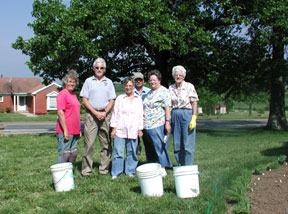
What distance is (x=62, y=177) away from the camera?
207 inches

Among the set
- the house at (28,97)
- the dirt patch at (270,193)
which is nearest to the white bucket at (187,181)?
the dirt patch at (270,193)

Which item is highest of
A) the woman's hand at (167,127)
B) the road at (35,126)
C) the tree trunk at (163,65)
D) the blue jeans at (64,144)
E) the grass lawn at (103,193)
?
the tree trunk at (163,65)

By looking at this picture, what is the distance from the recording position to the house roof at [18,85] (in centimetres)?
4475

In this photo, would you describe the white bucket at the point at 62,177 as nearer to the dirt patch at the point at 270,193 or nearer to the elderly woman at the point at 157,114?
the elderly woman at the point at 157,114

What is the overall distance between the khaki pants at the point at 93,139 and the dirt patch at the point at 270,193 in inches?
104

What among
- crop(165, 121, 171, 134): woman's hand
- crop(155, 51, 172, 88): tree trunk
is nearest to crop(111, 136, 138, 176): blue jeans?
crop(165, 121, 171, 134): woman's hand

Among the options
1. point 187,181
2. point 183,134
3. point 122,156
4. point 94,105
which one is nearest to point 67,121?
point 94,105

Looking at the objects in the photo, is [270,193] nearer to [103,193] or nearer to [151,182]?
[151,182]

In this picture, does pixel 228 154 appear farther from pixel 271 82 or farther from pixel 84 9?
pixel 271 82

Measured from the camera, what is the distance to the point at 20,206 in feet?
14.9

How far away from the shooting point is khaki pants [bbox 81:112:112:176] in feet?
20.5

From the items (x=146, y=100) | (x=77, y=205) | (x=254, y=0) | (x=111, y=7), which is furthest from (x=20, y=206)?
(x=254, y=0)

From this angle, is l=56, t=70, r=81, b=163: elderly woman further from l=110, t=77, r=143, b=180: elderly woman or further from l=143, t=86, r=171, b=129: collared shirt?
l=143, t=86, r=171, b=129: collared shirt

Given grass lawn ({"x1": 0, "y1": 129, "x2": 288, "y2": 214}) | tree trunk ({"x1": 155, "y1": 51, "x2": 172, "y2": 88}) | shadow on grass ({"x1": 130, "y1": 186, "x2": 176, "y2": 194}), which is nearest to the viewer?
grass lawn ({"x1": 0, "y1": 129, "x2": 288, "y2": 214})
